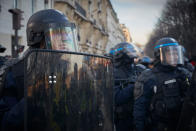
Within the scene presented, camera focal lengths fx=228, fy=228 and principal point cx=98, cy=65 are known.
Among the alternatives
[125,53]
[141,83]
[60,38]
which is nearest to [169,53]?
[141,83]

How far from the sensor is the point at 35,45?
2.00 m

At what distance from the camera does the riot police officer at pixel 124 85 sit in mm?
2932

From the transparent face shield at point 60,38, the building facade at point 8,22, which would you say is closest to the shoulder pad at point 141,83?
the transparent face shield at point 60,38

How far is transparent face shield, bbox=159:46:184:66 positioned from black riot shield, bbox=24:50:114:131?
162 cm

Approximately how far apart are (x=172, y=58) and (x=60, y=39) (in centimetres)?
155

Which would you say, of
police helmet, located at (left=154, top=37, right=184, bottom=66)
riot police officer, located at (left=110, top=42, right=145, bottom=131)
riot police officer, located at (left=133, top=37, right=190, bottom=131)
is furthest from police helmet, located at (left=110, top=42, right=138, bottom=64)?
riot police officer, located at (left=133, top=37, right=190, bottom=131)

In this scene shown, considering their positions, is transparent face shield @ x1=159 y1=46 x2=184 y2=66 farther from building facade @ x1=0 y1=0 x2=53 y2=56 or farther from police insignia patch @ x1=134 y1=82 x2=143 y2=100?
building facade @ x1=0 y1=0 x2=53 y2=56

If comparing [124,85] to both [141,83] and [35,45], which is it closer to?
[141,83]

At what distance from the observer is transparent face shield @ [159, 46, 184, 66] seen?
2.79 m

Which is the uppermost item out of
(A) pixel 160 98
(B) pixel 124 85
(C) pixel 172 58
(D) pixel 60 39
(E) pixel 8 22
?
(E) pixel 8 22

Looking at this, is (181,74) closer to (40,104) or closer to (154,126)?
(154,126)

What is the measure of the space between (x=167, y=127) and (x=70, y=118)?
5.27ft

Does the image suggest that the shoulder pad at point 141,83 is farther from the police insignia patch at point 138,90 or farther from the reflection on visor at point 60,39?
the reflection on visor at point 60,39

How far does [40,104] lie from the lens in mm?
1131
